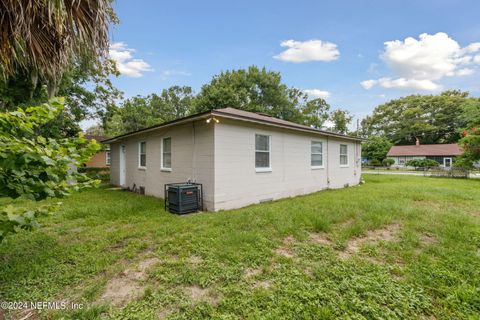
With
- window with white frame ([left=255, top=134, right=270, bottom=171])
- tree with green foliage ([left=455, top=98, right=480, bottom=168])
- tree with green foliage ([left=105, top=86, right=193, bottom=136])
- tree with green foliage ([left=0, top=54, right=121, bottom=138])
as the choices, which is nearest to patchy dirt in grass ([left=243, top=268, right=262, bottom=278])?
window with white frame ([left=255, top=134, right=270, bottom=171])

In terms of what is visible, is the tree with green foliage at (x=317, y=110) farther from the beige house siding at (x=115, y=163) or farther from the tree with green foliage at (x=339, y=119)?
the beige house siding at (x=115, y=163)

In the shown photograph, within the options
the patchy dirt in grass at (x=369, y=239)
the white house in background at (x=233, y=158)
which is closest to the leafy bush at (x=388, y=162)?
the white house in background at (x=233, y=158)

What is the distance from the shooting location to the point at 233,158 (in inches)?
261

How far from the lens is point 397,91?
42750mm

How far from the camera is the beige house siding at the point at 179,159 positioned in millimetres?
6379

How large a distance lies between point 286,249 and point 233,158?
3508mm

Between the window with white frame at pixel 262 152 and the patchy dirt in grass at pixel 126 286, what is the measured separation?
491 centimetres

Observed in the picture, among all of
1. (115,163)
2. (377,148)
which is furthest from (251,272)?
(377,148)

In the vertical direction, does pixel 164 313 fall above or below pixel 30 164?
below

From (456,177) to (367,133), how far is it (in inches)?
1161

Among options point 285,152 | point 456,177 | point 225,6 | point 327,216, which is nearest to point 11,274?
point 327,216

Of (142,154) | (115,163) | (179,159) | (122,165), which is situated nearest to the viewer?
(179,159)

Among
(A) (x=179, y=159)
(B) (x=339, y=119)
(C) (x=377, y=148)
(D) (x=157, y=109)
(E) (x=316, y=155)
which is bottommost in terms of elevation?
(A) (x=179, y=159)

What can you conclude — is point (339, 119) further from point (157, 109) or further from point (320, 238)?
point (320, 238)
